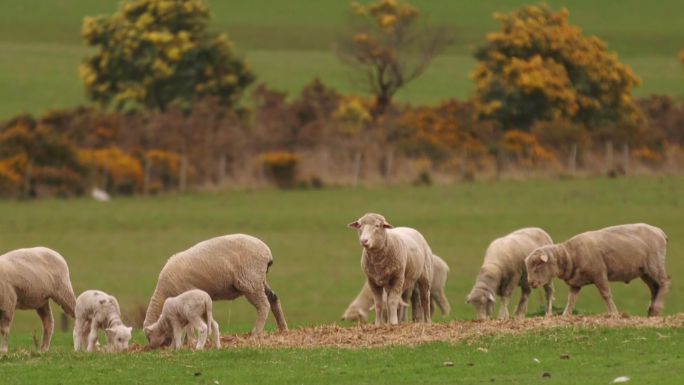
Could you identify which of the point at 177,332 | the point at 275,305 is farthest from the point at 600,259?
the point at 177,332

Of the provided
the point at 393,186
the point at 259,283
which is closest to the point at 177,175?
the point at 393,186

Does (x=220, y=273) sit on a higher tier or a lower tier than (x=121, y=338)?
higher

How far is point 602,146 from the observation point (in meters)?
55.0

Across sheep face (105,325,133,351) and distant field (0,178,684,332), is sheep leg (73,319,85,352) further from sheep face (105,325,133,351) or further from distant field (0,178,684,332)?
distant field (0,178,684,332)

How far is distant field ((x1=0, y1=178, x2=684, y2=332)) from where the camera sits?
36250 mm

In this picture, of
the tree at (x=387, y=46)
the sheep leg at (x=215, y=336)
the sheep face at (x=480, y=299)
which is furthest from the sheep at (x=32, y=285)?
the tree at (x=387, y=46)

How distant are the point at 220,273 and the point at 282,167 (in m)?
34.8

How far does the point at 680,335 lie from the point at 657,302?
3254mm

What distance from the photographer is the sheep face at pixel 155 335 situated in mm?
17828

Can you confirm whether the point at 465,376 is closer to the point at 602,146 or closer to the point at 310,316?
the point at 310,316

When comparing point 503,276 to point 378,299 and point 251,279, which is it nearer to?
point 378,299

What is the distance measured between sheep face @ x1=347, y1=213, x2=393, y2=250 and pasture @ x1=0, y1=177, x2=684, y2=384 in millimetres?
1180

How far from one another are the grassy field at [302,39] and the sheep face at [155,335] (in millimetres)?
67890

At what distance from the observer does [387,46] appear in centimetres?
7000
